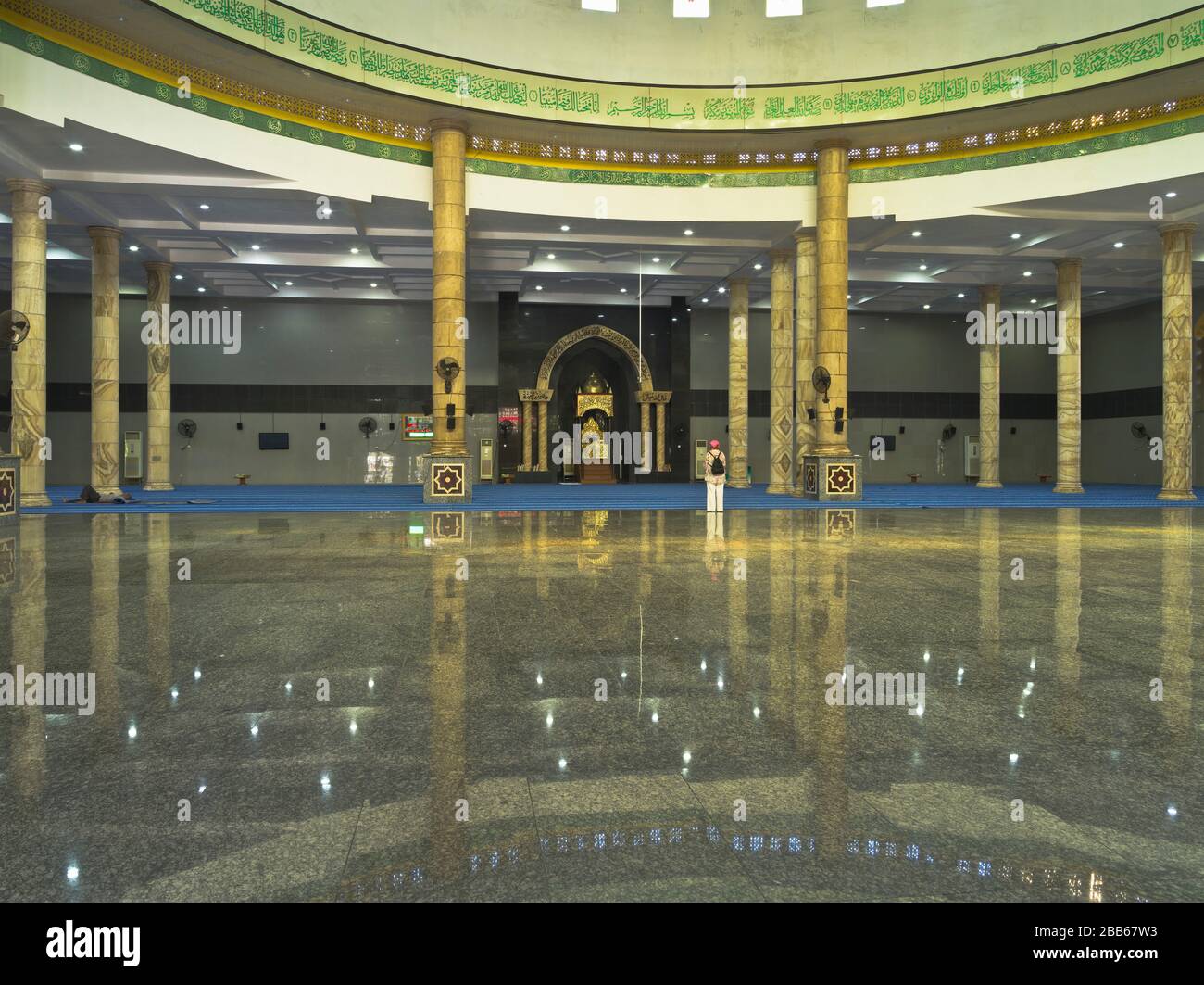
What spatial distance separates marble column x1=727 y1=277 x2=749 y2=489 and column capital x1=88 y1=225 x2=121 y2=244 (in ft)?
50.2

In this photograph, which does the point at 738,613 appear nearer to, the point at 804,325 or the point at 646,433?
the point at 804,325

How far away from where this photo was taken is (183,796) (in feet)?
8.57

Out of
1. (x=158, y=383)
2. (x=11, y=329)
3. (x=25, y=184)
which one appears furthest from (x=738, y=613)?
(x=158, y=383)

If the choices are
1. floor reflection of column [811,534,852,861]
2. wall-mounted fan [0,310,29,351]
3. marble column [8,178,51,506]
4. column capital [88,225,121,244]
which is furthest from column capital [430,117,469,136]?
floor reflection of column [811,534,852,861]

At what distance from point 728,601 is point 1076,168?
15.3m

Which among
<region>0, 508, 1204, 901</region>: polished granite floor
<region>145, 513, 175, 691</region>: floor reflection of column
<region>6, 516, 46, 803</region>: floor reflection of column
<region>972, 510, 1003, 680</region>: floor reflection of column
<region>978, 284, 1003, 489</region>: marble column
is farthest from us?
<region>978, 284, 1003, 489</region>: marble column

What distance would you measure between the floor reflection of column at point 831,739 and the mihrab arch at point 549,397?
833 inches

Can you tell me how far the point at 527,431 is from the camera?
27016mm

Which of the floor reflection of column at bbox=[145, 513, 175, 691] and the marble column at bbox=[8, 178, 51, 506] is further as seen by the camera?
the marble column at bbox=[8, 178, 51, 506]

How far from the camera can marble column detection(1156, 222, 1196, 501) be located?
1809cm

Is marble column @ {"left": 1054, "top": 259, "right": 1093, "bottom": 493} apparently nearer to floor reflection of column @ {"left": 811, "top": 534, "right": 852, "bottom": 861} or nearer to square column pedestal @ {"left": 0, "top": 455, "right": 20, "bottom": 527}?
floor reflection of column @ {"left": 811, "top": 534, "right": 852, "bottom": 861}

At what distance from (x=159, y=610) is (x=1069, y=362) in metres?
21.9

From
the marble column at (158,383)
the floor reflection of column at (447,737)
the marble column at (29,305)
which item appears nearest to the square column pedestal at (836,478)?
the floor reflection of column at (447,737)

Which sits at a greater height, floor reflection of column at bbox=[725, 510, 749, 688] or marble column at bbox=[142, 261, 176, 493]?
marble column at bbox=[142, 261, 176, 493]
